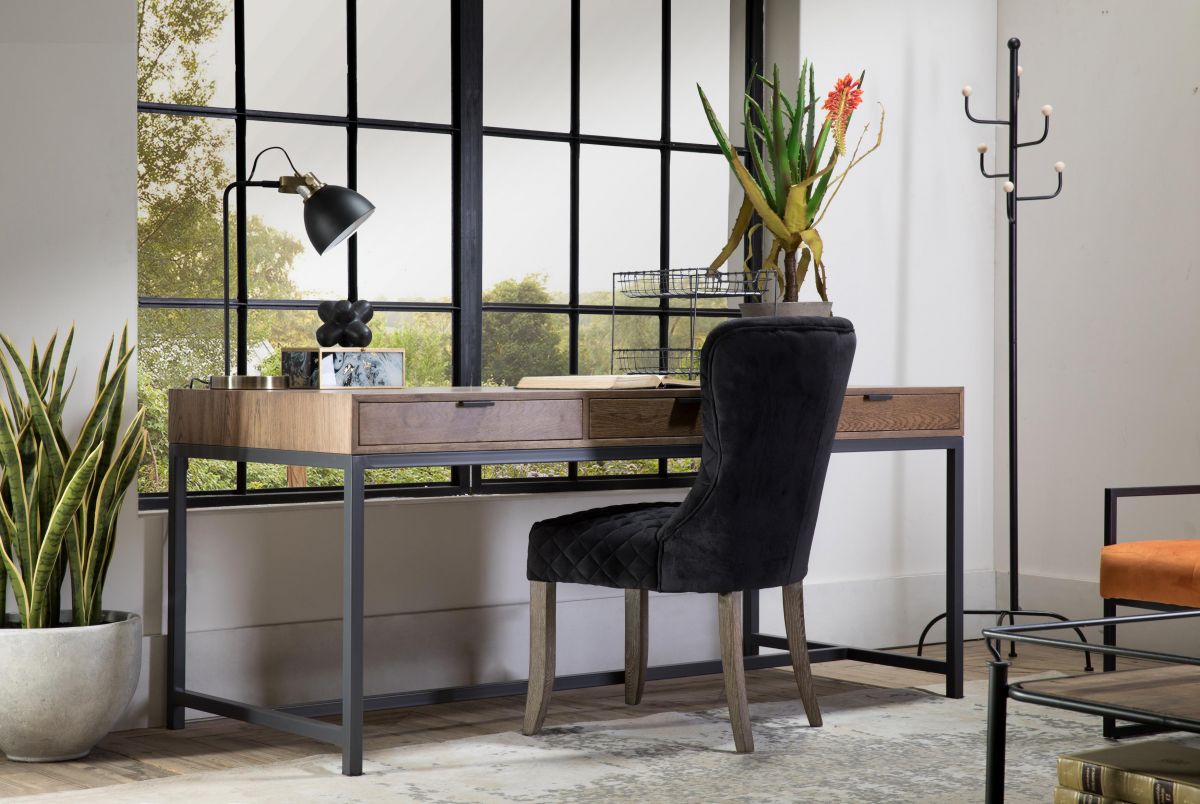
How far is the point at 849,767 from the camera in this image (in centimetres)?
314

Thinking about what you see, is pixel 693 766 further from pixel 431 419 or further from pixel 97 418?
pixel 97 418

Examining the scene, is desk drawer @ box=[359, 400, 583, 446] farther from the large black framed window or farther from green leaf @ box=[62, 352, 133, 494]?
the large black framed window

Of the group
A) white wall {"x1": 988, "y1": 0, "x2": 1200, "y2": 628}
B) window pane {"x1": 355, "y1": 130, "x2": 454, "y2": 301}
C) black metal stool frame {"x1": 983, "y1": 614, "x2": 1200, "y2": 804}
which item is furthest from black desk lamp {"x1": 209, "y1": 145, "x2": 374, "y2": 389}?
window pane {"x1": 355, "y1": 130, "x2": 454, "y2": 301}

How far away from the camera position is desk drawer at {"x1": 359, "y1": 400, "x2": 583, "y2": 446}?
3.05 metres

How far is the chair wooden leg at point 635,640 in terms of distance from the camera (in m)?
3.80

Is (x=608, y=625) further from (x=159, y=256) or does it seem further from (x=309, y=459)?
(x=159, y=256)

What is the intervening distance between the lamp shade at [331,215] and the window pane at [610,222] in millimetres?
7094

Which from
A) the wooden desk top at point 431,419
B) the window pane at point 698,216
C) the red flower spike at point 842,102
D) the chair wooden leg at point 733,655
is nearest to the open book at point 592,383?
the wooden desk top at point 431,419

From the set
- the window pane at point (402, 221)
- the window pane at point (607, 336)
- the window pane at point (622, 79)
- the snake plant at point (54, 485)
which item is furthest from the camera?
the window pane at point (622, 79)

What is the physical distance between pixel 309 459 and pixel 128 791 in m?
0.74

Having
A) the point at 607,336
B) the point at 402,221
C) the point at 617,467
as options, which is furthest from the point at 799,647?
the point at 402,221

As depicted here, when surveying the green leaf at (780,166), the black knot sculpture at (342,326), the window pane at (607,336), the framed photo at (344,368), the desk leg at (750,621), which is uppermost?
the green leaf at (780,166)

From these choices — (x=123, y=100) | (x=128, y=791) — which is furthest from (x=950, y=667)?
(x=123, y=100)

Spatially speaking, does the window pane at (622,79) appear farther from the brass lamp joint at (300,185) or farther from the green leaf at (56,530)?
the green leaf at (56,530)
